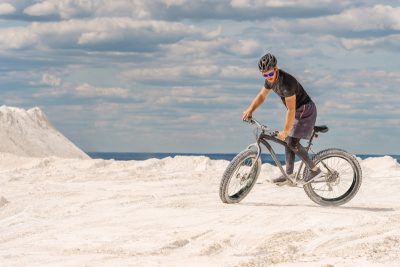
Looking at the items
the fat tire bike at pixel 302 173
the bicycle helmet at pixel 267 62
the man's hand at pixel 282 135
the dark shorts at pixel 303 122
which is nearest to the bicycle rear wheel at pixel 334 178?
the fat tire bike at pixel 302 173

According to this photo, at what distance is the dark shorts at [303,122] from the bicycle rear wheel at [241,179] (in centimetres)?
69

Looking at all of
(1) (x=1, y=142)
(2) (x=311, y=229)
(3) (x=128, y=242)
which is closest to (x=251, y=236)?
(2) (x=311, y=229)

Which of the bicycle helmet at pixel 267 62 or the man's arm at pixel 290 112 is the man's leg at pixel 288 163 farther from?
the bicycle helmet at pixel 267 62

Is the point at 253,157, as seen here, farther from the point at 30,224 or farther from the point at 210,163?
the point at 210,163

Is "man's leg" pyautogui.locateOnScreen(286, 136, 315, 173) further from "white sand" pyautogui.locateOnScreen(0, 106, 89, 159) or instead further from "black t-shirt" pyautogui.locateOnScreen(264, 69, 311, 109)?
"white sand" pyautogui.locateOnScreen(0, 106, 89, 159)

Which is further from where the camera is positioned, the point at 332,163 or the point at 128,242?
the point at 332,163

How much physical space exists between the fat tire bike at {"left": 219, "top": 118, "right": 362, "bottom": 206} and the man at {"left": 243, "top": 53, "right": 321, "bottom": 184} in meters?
0.12

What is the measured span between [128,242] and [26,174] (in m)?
9.14

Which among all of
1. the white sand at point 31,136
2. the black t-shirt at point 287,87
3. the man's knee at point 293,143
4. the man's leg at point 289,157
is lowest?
the white sand at point 31,136

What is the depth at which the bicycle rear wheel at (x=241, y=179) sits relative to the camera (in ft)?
31.2

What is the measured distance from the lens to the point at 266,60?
8875 mm

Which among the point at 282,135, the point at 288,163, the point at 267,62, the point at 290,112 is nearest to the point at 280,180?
the point at 288,163

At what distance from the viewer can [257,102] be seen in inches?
371

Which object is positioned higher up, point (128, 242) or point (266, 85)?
point (266, 85)
